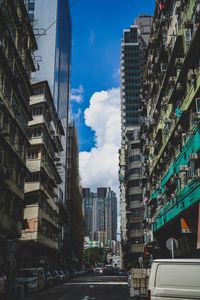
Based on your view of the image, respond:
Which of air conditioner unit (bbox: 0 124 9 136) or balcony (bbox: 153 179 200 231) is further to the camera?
air conditioner unit (bbox: 0 124 9 136)

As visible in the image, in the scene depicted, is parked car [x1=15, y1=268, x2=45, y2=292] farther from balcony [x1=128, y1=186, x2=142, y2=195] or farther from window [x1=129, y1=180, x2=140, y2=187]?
window [x1=129, y1=180, x2=140, y2=187]

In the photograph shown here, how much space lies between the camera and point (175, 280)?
10258 mm

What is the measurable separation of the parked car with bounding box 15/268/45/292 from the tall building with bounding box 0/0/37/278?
10.9ft

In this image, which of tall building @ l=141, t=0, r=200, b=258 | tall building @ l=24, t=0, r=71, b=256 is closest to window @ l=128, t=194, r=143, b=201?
tall building @ l=24, t=0, r=71, b=256

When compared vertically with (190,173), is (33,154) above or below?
above

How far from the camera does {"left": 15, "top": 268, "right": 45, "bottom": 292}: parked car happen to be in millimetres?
31791

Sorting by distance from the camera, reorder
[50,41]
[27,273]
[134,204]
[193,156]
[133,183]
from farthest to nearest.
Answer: [133,183] → [134,204] → [50,41] → [27,273] → [193,156]

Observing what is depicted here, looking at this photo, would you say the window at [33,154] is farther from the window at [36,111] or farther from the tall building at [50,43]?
the tall building at [50,43]

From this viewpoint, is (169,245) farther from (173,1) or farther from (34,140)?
(34,140)

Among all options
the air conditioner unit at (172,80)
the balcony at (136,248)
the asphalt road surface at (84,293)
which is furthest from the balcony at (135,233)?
the air conditioner unit at (172,80)

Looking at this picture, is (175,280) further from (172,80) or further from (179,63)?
(172,80)

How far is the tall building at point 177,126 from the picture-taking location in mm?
25266

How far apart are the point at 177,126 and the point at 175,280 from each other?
21.3 meters

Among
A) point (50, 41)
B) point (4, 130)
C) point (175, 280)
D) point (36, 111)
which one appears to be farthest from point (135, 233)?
point (175, 280)
